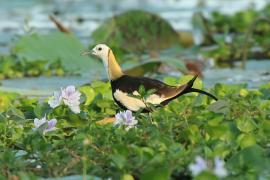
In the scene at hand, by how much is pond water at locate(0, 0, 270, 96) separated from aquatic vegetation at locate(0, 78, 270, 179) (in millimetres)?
1893

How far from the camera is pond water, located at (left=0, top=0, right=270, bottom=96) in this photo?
22.8 ft

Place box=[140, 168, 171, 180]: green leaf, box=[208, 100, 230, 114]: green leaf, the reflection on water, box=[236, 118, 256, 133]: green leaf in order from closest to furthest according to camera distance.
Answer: box=[140, 168, 171, 180]: green leaf, box=[236, 118, 256, 133]: green leaf, box=[208, 100, 230, 114]: green leaf, the reflection on water

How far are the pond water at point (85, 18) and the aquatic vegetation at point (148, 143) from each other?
1.89m

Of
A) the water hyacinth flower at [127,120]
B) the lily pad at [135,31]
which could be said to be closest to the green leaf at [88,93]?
the water hyacinth flower at [127,120]

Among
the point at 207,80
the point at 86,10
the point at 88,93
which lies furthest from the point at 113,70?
the point at 86,10

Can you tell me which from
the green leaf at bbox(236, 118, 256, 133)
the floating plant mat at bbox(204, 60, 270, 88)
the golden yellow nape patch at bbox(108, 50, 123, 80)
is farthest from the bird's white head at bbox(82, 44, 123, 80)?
the floating plant mat at bbox(204, 60, 270, 88)

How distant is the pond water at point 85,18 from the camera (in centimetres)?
694

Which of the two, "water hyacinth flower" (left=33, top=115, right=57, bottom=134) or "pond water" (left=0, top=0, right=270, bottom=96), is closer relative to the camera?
"water hyacinth flower" (left=33, top=115, right=57, bottom=134)

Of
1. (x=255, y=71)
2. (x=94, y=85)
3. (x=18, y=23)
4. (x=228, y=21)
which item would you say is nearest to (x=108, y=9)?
(x=18, y=23)

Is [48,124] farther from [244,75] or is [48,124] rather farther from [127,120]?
[244,75]

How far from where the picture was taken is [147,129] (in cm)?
365

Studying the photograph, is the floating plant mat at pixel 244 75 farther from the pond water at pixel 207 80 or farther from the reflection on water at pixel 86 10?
the reflection on water at pixel 86 10

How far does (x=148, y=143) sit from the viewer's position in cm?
345

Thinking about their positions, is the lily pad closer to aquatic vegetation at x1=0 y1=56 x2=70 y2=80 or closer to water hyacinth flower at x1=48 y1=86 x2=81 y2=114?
aquatic vegetation at x1=0 y1=56 x2=70 y2=80
